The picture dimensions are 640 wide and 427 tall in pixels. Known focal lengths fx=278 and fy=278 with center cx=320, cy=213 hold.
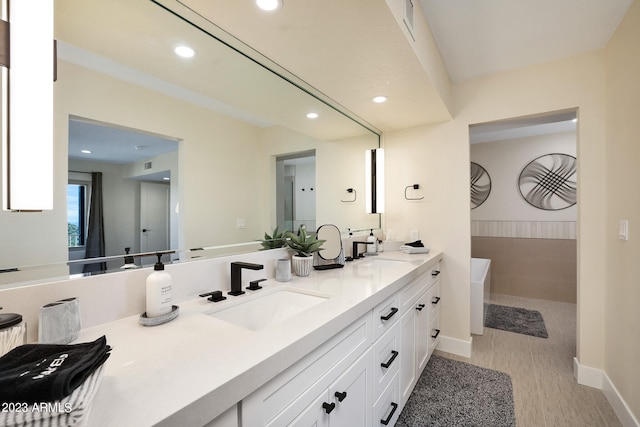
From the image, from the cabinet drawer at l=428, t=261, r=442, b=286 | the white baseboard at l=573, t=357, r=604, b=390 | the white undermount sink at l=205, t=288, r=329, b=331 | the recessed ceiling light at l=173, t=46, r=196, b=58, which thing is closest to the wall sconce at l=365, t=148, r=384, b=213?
the cabinet drawer at l=428, t=261, r=442, b=286

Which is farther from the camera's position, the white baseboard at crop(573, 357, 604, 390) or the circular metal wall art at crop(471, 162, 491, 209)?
the circular metal wall art at crop(471, 162, 491, 209)

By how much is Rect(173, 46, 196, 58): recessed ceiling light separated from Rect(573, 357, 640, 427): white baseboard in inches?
117

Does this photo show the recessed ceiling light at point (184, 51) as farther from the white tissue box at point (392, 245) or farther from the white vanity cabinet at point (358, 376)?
the white tissue box at point (392, 245)

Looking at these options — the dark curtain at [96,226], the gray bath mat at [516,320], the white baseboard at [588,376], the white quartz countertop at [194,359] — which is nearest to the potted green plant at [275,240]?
the white quartz countertop at [194,359]

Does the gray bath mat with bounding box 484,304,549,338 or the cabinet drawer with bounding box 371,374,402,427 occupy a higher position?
the cabinet drawer with bounding box 371,374,402,427

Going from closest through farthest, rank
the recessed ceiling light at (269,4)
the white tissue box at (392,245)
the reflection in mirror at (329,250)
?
the recessed ceiling light at (269,4), the reflection in mirror at (329,250), the white tissue box at (392,245)

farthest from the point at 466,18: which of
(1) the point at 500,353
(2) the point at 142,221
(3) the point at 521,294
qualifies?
(3) the point at 521,294

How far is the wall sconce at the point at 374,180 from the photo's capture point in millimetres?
2736

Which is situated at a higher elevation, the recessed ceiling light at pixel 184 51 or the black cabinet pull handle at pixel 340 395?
the recessed ceiling light at pixel 184 51

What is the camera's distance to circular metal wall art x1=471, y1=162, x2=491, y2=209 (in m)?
4.48

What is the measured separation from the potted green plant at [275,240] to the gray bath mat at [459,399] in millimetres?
1274

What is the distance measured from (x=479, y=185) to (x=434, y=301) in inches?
119

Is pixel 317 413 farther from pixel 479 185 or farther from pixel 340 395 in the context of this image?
pixel 479 185

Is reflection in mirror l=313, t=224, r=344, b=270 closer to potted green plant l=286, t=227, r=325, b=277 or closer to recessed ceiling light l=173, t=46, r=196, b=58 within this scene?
potted green plant l=286, t=227, r=325, b=277
